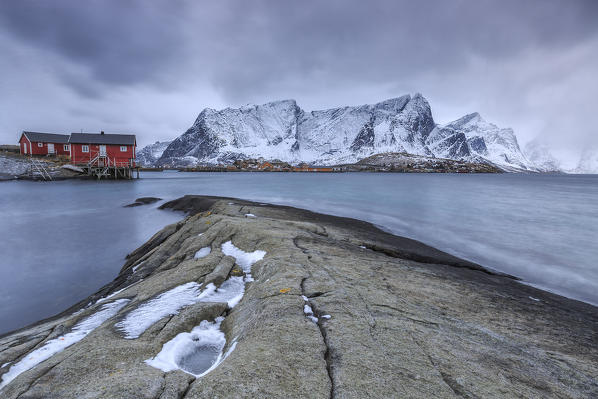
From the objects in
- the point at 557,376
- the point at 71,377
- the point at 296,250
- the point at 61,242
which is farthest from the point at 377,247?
the point at 61,242

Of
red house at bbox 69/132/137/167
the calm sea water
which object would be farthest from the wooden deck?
the calm sea water

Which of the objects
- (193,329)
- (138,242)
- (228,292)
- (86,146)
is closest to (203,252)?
(228,292)

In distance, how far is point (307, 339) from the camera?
3.87m

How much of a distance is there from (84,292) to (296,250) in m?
8.33

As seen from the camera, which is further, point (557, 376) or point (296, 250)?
point (296, 250)

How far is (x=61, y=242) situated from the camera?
53.5 feet

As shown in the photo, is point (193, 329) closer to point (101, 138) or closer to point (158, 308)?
point (158, 308)

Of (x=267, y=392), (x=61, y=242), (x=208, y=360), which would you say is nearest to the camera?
(x=267, y=392)

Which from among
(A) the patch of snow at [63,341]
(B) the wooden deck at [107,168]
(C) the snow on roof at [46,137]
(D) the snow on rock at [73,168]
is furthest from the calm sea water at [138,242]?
(C) the snow on roof at [46,137]

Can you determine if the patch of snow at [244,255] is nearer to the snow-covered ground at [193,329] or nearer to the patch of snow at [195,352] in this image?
the snow-covered ground at [193,329]

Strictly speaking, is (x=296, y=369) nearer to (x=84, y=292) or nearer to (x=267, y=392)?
(x=267, y=392)

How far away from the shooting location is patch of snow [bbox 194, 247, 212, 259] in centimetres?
848

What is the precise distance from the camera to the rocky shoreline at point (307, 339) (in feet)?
10.2

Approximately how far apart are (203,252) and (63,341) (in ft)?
13.8
